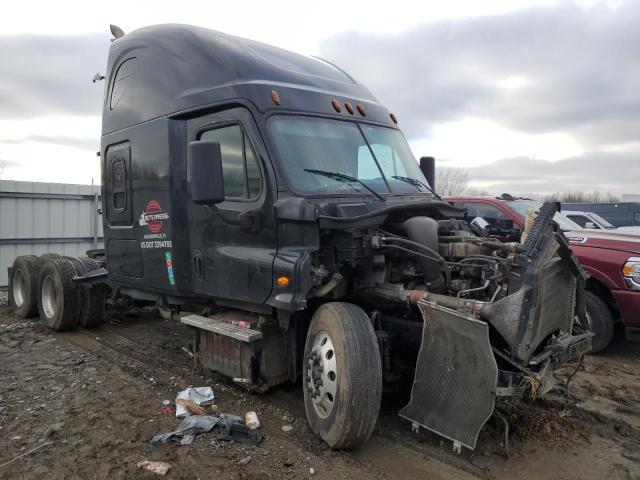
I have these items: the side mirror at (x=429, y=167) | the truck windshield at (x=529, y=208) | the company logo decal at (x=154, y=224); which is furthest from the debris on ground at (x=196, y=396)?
the truck windshield at (x=529, y=208)

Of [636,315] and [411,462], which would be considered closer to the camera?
[411,462]

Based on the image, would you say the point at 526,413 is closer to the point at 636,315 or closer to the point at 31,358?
the point at 636,315

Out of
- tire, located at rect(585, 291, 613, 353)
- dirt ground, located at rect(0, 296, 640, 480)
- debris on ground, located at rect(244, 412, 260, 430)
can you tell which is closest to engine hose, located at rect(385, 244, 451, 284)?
dirt ground, located at rect(0, 296, 640, 480)

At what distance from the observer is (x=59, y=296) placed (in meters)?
7.59

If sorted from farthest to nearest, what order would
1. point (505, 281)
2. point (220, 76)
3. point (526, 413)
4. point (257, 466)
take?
point (220, 76)
point (526, 413)
point (505, 281)
point (257, 466)

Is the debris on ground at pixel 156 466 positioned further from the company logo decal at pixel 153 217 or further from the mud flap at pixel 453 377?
the company logo decal at pixel 153 217

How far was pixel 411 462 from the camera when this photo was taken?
376 centimetres

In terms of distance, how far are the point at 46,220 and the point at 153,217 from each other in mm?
6993

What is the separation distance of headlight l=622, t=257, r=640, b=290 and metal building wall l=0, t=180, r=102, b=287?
9778mm

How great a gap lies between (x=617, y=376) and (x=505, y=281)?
9.41ft

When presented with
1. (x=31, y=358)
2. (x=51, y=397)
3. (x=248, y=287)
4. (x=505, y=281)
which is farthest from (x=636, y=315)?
(x=31, y=358)

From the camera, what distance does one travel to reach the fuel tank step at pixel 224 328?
4492 mm

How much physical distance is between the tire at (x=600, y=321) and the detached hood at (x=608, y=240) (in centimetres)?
64

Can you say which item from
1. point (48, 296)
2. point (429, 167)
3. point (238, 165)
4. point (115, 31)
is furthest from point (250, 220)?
point (48, 296)
